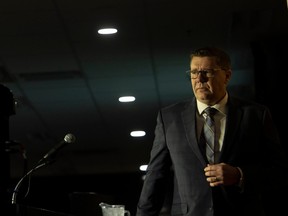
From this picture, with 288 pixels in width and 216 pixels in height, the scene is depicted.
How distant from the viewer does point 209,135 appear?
224 centimetres

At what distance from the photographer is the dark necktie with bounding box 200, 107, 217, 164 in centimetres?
222

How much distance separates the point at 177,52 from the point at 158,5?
3.87 ft

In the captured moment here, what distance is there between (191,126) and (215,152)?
121 millimetres

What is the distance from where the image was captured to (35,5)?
566 centimetres

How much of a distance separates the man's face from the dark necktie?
34 millimetres

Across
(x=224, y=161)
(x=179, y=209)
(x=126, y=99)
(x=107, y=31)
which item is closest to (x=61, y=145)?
(x=179, y=209)

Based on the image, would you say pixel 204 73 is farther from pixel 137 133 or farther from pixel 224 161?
pixel 137 133

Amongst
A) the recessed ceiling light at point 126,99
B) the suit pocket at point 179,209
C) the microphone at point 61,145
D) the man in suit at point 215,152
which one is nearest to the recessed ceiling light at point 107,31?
the recessed ceiling light at point 126,99

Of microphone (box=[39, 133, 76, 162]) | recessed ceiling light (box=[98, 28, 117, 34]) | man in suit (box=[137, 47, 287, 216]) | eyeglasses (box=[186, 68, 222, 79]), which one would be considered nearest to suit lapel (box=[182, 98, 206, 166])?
man in suit (box=[137, 47, 287, 216])

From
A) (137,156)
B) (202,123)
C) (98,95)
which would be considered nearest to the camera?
(202,123)

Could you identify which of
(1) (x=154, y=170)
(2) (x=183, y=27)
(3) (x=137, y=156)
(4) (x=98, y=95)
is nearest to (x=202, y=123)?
(1) (x=154, y=170)

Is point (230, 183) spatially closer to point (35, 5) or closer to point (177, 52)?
point (35, 5)

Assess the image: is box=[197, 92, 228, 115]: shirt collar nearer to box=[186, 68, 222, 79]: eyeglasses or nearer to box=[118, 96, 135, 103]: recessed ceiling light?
box=[186, 68, 222, 79]: eyeglasses

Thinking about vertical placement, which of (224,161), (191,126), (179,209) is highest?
(191,126)
